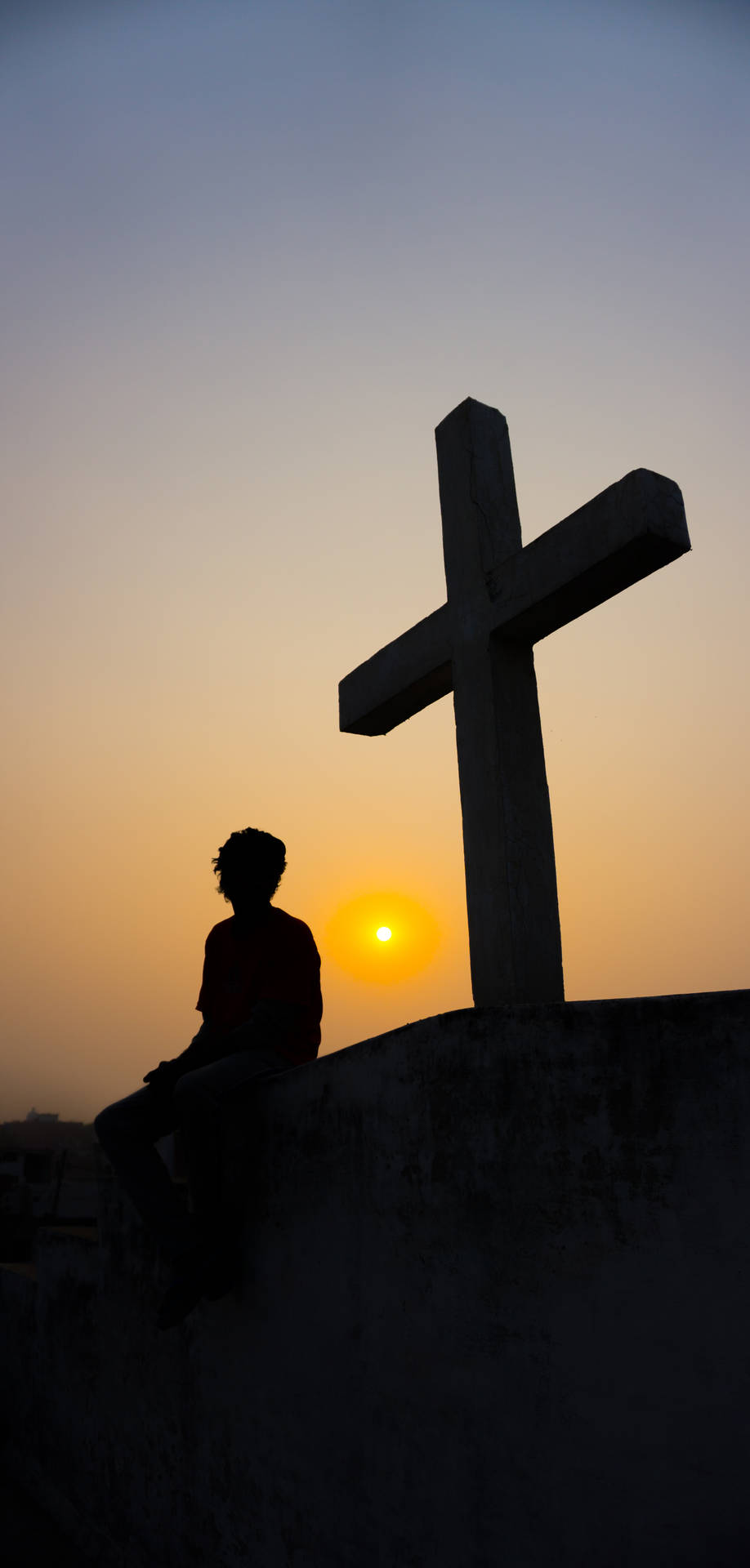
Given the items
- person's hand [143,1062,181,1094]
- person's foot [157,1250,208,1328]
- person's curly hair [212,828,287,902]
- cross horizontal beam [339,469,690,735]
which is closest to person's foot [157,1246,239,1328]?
person's foot [157,1250,208,1328]

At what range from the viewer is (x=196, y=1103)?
312 cm

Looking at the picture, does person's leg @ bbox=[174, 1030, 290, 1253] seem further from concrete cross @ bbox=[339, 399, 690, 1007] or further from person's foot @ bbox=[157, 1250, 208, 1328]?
concrete cross @ bbox=[339, 399, 690, 1007]

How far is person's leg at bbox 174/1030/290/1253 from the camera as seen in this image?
3.13m

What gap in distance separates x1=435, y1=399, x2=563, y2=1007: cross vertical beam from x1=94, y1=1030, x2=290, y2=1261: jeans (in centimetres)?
85

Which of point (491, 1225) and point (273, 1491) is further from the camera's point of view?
point (273, 1491)

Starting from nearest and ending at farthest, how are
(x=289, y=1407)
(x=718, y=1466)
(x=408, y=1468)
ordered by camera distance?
(x=718, y=1466)
(x=408, y=1468)
(x=289, y=1407)

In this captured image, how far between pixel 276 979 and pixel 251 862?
0.42m

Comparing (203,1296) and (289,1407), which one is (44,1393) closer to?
(203,1296)

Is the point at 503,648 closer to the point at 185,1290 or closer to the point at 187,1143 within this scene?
the point at 187,1143

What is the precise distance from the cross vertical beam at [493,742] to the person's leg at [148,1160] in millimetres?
1249

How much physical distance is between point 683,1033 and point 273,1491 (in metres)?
2.06

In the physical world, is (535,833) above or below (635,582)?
below

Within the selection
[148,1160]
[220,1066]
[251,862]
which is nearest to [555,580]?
[251,862]

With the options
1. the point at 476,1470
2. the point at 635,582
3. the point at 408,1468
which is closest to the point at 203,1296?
the point at 408,1468
